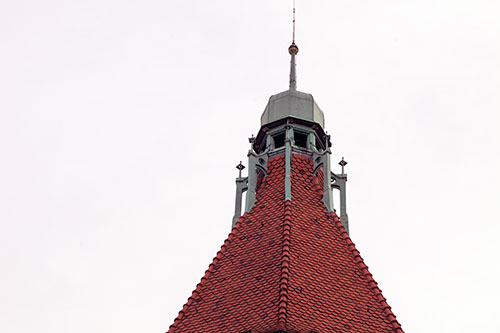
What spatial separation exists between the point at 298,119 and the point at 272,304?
33.5 feet

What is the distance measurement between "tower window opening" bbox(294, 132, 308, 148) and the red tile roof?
9.36 ft

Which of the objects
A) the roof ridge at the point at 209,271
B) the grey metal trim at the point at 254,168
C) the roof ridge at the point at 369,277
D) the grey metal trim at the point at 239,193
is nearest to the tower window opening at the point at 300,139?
the grey metal trim at the point at 254,168

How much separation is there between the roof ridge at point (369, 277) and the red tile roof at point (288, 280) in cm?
3

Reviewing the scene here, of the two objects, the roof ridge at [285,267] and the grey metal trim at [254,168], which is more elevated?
the grey metal trim at [254,168]

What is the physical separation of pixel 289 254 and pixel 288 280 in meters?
1.42

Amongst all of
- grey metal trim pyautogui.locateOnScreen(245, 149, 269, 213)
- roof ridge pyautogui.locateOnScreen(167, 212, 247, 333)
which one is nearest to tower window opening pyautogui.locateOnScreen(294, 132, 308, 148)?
grey metal trim pyautogui.locateOnScreen(245, 149, 269, 213)

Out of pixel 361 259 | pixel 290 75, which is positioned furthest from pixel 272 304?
pixel 290 75

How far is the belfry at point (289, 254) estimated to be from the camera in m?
36.3

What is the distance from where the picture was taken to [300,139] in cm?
4503

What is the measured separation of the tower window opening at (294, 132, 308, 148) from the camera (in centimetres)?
4484

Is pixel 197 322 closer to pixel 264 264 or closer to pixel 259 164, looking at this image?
pixel 264 264

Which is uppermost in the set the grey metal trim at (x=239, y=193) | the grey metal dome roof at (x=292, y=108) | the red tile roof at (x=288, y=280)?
the grey metal dome roof at (x=292, y=108)

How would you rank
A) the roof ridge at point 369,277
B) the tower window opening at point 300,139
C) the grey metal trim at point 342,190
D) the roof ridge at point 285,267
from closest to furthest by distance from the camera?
the roof ridge at point 285,267
the roof ridge at point 369,277
the grey metal trim at point 342,190
the tower window opening at point 300,139

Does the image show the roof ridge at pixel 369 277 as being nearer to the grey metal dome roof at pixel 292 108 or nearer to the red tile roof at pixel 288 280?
the red tile roof at pixel 288 280
